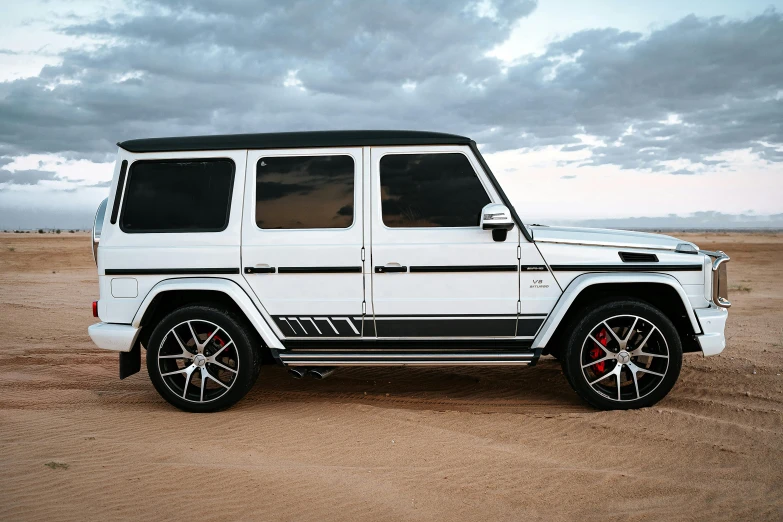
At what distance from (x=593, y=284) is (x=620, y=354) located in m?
0.64

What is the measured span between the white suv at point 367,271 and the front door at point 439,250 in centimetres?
1

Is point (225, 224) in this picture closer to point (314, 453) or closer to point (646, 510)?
point (314, 453)

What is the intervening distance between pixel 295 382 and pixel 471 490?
10.3 feet

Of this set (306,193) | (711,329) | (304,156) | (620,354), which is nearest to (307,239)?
(306,193)

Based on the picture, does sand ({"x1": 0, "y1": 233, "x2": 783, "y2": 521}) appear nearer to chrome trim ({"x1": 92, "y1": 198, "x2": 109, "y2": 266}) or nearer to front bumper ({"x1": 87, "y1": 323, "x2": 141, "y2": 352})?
front bumper ({"x1": 87, "y1": 323, "x2": 141, "y2": 352})

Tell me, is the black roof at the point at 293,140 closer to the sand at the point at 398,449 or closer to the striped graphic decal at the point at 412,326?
the striped graphic decal at the point at 412,326

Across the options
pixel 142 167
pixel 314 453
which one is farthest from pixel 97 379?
pixel 314 453

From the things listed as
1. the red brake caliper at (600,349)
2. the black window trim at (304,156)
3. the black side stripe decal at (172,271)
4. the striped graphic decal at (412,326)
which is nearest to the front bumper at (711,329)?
the red brake caliper at (600,349)

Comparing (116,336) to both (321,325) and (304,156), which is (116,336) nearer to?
(321,325)

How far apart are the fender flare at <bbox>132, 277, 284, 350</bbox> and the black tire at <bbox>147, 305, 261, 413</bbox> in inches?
6.4

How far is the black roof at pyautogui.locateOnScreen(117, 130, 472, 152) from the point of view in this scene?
198 inches

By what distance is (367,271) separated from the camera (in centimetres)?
501

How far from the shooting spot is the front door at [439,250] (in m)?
4.96

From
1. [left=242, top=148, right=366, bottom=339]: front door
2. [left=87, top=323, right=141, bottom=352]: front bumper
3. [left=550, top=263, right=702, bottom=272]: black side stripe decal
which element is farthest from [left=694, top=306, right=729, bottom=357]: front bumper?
[left=87, top=323, right=141, bottom=352]: front bumper
